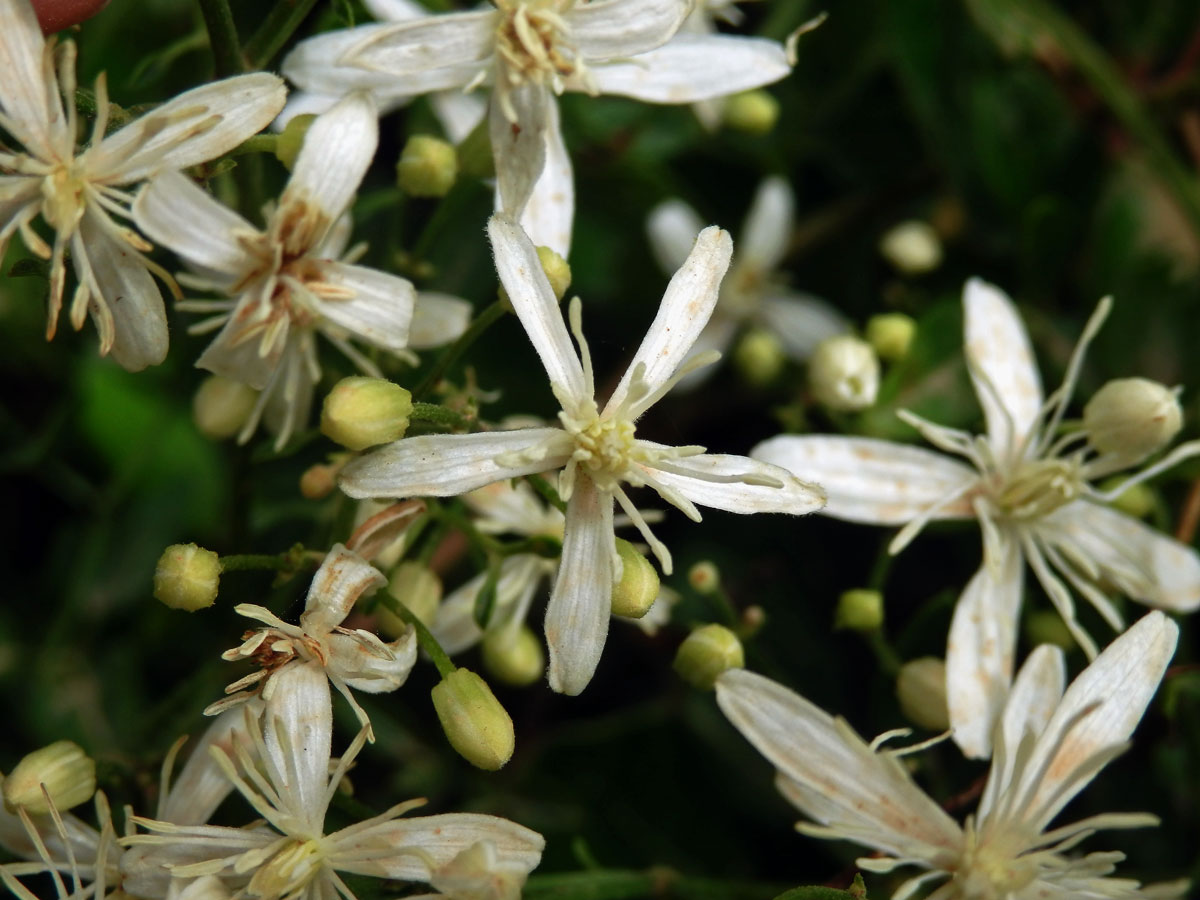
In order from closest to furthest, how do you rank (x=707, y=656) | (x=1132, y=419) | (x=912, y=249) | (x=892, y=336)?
(x=707, y=656), (x=1132, y=419), (x=892, y=336), (x=912, y=249)

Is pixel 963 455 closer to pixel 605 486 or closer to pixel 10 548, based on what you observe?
pixel 605 486

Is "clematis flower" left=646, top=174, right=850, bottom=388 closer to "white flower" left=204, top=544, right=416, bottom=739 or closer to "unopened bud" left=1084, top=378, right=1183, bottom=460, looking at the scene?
"unopened bud" left=1084, top=378, right=1183, bottom=460

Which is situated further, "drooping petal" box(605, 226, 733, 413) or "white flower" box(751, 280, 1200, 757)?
"white flower" box(751, 280, 1200, 757)

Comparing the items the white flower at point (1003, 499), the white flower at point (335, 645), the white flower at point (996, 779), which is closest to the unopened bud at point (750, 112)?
Answer: the white flower at point (1003, 499)

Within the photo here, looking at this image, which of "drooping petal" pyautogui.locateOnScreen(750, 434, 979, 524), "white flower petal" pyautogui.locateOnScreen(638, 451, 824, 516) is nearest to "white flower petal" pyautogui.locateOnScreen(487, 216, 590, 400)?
"white flower petal" pyautogui.locateOnScreen(638, 451, 824, 516)

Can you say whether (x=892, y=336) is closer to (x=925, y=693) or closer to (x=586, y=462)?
(x=925, y=693)

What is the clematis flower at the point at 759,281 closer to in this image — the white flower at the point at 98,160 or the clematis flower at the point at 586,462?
the clematis flower at the point at 586,462

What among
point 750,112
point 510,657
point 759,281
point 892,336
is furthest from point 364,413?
point 759,281
